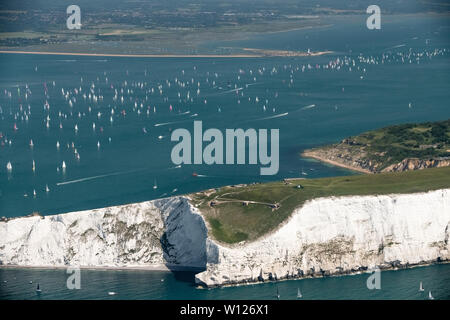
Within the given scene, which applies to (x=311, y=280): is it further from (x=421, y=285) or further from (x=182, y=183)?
(x=182, y=183)

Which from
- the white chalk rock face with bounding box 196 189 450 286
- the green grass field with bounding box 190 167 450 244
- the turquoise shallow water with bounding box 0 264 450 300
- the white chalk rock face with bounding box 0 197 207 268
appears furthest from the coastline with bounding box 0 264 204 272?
the green grass field with bounding box 190 167 450 244

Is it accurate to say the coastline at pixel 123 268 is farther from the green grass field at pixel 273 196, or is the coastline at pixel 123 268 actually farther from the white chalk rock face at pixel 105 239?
the green grass field at pixel 273 196

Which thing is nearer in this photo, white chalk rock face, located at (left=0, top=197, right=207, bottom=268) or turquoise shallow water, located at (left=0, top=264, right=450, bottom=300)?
turquoise shallow water, located at (left=0, top=264, right=450, bottom=300)

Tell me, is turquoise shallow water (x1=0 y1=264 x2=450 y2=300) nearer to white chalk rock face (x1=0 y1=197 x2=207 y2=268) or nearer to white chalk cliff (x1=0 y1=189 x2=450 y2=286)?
white chalk cliff (x1=0 y1=189 x2=450 y2=286)

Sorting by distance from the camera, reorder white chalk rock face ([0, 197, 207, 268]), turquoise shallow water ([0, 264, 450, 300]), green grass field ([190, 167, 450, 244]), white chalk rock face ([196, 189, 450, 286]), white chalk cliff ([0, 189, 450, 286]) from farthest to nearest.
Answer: white chalk rock face ([0, 197, 207, 268]), green grass field ([190, 167, 450, 244]), white chalk cliff ([0, 189, 450, 286]), white chalk rock face ([196, 189, 450, 286]), turquoise shallow water ([0, 264, 450, 300])

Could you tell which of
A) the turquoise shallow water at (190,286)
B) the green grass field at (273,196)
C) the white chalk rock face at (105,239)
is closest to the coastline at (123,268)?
the white chalk rock face at (105,239)

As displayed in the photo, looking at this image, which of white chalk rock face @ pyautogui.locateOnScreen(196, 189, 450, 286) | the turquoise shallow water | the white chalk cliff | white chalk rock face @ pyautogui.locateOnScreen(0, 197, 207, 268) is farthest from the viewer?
white chalk rock face @ pyautogui.locateOnScreen(0, 197, 207, 268)
